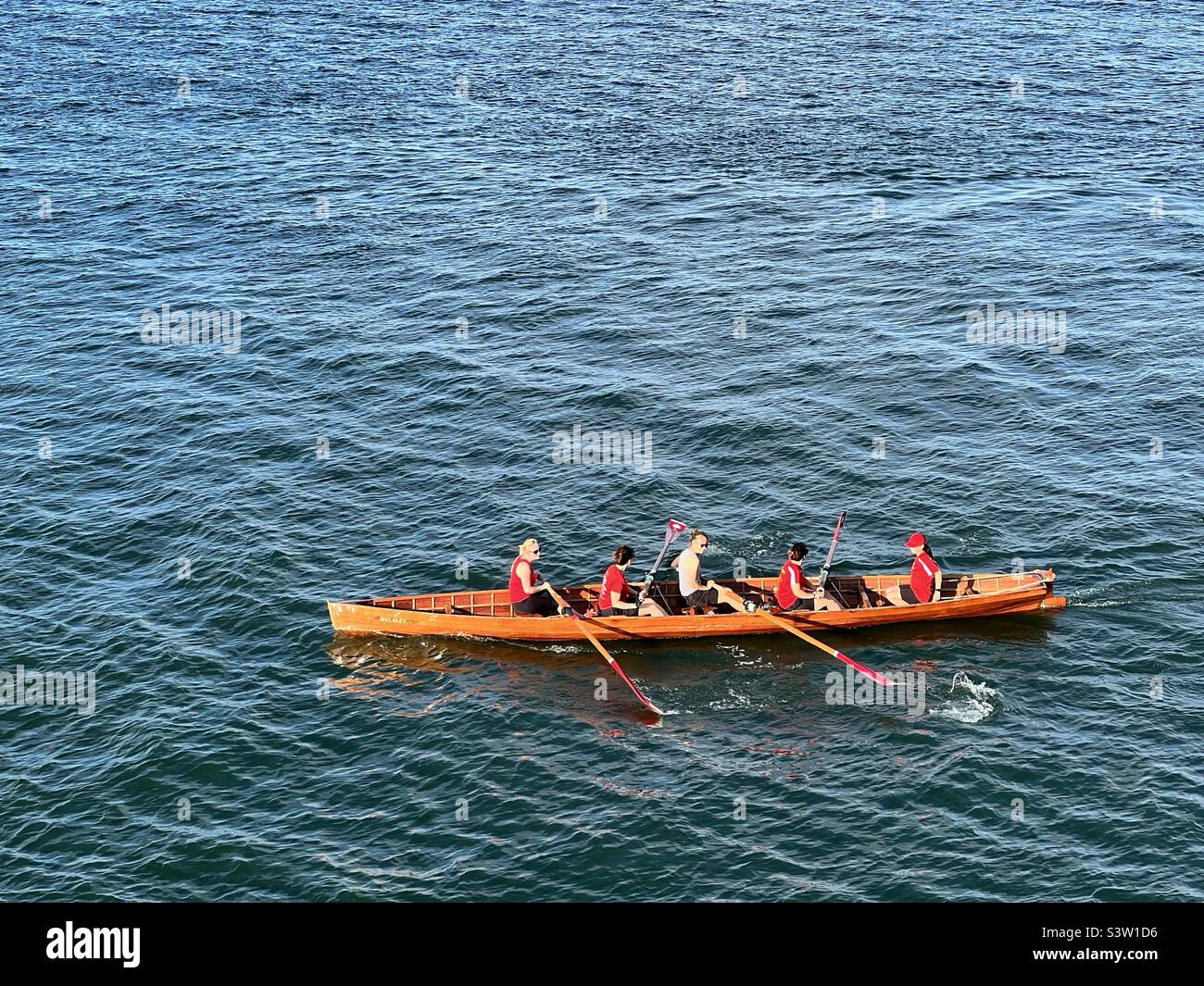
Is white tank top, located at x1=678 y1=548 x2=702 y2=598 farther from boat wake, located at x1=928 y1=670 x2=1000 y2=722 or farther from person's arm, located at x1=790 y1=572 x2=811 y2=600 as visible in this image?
boat wake, located at x1=928 y1=670 x2=1000 y2=722

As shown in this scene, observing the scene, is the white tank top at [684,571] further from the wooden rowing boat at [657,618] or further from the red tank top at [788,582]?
the red tank top at [788,582]

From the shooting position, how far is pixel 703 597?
145ft

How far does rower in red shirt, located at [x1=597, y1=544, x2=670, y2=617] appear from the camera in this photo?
4322cm

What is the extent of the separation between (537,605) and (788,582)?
23.5 feet

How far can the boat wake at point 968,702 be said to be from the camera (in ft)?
130

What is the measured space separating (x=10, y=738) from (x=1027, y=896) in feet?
84.0

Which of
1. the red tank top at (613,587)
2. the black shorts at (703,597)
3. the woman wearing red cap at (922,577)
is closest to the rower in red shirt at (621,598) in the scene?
the red tank top at (613,587)

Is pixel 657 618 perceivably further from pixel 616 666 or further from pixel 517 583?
pixel 517 583

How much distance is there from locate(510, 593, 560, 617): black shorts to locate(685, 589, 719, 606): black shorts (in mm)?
3863

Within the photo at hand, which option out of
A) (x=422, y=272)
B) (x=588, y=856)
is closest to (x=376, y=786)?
(x=588, y=856)

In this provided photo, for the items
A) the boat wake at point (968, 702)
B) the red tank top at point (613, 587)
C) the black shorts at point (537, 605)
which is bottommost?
the boat wake at point (968, 702)

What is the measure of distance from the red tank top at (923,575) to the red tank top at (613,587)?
27.0 ft

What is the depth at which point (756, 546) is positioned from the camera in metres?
48.0

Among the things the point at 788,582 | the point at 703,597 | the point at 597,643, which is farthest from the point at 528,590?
the point at 788,582
